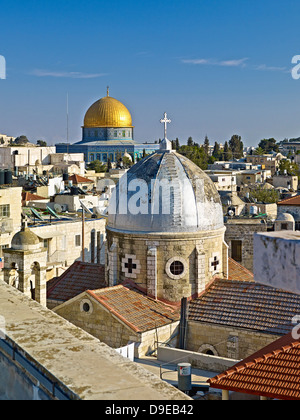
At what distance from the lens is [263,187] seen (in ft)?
202

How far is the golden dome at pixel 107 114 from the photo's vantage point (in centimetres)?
10688

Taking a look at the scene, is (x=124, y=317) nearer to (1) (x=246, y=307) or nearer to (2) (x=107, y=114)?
(1) (x=246, y=307)

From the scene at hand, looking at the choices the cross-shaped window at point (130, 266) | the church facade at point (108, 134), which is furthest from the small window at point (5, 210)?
the church facade at point (108, 134)

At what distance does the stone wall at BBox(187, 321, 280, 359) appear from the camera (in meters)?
17.0

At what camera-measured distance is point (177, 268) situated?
19.1 meters

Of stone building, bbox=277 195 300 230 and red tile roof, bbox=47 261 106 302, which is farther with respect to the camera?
stone building, bbox=277 195 300 230

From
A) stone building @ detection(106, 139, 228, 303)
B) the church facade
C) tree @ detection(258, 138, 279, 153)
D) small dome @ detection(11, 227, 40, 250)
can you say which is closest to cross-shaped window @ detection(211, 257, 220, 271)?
stone building @ detection(106, 139, 228, 303)

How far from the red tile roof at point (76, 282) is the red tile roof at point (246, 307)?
3762 millimetres

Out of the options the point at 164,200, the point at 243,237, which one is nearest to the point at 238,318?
the point at 164,200

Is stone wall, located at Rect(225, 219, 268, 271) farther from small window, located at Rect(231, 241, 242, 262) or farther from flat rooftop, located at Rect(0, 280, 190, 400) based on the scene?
flat rooftop, located at Rect(0, 280, 190, 400)

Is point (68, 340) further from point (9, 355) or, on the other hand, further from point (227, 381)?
point (227, 381)

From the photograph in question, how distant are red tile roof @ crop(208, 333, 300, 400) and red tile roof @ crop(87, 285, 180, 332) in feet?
18.6
